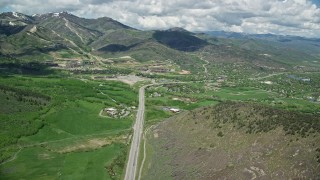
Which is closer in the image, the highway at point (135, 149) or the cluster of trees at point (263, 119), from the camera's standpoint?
the cluster of trees at point (263, 119)

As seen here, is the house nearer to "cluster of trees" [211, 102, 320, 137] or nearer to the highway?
the highway

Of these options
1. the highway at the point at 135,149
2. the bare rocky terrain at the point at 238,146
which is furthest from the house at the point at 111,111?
the bare rocky terrain at the point at 238,146

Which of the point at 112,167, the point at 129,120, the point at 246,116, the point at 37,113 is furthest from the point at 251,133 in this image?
the point at 37,113

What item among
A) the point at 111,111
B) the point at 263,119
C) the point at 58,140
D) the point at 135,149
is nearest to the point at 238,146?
the point at 263,119

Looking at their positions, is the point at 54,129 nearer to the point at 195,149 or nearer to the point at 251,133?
the point at 195,149

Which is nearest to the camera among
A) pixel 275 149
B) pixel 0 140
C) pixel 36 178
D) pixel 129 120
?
pixel 275 149

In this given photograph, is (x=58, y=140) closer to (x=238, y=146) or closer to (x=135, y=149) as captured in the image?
(x=135, y=149)

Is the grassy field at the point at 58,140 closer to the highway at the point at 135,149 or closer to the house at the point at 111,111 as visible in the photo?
the highway at the point at 135,149

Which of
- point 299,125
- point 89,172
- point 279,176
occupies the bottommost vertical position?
point 89,172
